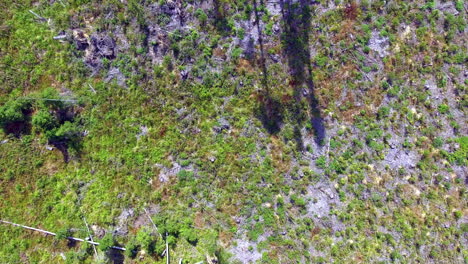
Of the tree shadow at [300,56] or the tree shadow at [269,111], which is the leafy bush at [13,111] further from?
the tree shadow at [300,56]

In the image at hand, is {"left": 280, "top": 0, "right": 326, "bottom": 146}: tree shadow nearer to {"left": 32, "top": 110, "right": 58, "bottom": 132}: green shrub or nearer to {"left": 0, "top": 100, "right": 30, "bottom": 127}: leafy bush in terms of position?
{"left": 32, "top": 110, "right": 58, "bottom": 132}: green shrub

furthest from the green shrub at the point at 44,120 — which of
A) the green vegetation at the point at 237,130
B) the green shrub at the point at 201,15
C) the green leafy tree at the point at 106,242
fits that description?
the green shrub at the point at 201,15

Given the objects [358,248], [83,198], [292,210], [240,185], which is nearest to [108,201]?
[83,198]

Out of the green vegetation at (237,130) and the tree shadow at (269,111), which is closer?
the green vegetation at (237,130)

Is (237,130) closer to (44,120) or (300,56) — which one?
(300,56)

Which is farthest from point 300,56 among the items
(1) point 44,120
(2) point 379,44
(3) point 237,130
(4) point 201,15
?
(1) point 44,120

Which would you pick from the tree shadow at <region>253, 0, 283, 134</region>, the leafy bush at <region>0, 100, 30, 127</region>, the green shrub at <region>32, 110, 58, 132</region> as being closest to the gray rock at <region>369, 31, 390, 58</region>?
the tree shadow at <region>253, 0, 283, 134</region>

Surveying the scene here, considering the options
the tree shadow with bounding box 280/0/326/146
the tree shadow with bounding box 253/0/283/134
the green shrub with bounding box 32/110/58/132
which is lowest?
the green shrub with bounding box 32/110/58/132

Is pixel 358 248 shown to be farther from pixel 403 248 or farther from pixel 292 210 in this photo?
pixel 292 210
